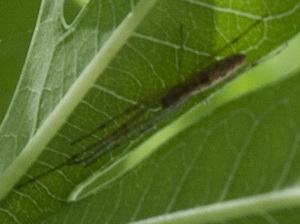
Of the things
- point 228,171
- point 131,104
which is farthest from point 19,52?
point 228,171

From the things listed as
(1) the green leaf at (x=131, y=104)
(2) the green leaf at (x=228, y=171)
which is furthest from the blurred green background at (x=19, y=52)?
(2) the green leaf at (x=228, y=171)

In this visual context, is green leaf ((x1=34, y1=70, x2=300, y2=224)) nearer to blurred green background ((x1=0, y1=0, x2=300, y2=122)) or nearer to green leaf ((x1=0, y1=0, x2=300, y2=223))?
green leaf ((x1=0, y1=0, x2=300, y2=223))

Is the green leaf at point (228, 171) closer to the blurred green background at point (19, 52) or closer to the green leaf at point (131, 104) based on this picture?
the green leaf at point (131, 104)

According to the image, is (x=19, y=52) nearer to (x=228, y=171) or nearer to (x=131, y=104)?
(x=131, y=104)

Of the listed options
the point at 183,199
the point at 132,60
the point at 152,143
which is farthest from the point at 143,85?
the point at 183,199

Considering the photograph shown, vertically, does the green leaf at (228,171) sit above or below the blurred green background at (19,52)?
below

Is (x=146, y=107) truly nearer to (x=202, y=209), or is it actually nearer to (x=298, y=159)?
(x=202, y=209)
